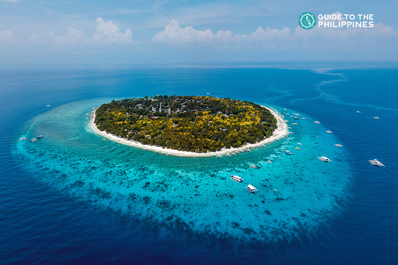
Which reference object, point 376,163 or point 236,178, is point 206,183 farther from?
point 376,163

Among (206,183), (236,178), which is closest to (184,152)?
(206,183)

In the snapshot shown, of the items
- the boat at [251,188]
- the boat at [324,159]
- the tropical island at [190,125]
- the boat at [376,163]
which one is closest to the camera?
the boat at [251,188]

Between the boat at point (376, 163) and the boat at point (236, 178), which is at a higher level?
the boat at point (236, 178)

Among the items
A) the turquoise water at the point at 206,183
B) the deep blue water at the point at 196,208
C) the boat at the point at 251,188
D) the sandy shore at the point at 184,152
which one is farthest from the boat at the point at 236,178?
the sandy shore at the point at 184,152

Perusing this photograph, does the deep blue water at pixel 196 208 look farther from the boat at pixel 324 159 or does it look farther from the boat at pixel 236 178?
the boat at pixel 236 178

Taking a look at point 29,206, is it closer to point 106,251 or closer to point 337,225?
point 106,251

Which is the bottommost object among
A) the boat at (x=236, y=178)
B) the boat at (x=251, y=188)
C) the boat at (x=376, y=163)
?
the boat at (x=376, y=163)
